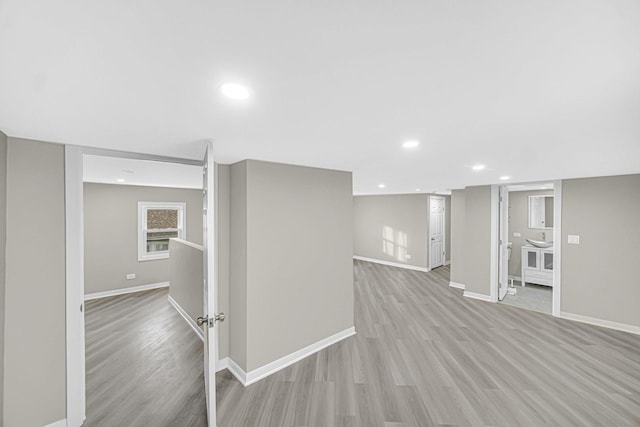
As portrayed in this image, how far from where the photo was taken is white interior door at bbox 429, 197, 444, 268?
745 cm

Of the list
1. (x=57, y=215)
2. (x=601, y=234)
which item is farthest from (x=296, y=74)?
(x=601, y=234)

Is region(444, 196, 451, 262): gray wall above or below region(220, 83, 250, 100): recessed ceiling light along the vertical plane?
below

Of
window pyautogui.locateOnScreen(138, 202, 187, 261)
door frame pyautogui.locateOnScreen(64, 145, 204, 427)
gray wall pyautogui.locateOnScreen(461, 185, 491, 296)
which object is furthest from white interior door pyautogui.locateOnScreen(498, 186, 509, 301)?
window pyautogui.locateOnScreen(138, 202, 187, 261)

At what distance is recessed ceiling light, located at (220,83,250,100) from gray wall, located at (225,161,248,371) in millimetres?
1461

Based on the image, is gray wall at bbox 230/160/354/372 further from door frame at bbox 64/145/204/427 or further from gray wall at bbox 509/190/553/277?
gray wall at bbox 509/190/553/277

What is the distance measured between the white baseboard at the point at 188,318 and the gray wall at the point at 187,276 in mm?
53

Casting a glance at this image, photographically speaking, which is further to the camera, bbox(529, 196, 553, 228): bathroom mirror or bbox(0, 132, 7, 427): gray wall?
bbox(529, 196, 553, 228): bathroom mirror

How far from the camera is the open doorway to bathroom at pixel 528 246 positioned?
16.2 ft

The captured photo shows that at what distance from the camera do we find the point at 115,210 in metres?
5.34

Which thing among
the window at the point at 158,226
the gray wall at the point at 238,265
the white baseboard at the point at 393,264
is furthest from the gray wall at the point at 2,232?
the white baseboard at the point at 393,264

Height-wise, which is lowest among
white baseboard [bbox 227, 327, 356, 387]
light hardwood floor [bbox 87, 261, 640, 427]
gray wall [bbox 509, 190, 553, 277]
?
light hardwood floor [bbox 87, 261, 640, 427]

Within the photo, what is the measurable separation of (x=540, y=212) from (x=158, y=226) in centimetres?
887

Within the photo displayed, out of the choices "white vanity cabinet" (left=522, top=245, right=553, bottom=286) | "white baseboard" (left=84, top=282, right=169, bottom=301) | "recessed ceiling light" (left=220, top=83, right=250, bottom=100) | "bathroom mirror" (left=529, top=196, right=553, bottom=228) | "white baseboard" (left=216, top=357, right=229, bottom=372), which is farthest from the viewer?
"bathroom mirror" (left=529, top=196, right=553, bottom=228)

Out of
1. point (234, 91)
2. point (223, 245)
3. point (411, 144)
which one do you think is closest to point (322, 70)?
point (234, 91)
